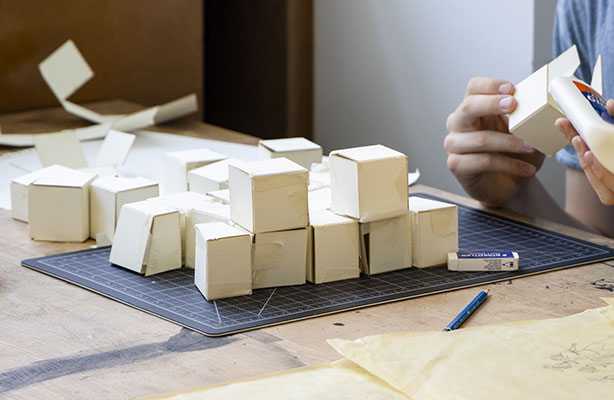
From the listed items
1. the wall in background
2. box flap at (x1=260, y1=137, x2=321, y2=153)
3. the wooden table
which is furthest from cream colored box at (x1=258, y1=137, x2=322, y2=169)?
the wall in background

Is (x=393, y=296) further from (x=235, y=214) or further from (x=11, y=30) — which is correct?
(x=11, y=30)

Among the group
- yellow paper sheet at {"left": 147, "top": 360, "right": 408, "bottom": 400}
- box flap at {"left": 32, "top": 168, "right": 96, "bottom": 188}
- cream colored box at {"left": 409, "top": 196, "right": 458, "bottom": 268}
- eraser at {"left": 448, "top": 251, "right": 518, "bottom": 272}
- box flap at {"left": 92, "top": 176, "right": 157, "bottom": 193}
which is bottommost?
yellow paper sheet at {"left": 147, "top": 360, "right": 408, "bottom": 400}

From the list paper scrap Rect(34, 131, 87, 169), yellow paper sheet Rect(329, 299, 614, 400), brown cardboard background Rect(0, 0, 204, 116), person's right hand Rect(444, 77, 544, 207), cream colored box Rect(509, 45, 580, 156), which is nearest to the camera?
yellow paper sheet Rect(329, 299, 614, 400)

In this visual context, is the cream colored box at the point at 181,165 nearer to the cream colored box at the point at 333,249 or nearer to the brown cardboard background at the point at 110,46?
the cream colored box at the point at 333,249

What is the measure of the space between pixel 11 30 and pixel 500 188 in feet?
4.16

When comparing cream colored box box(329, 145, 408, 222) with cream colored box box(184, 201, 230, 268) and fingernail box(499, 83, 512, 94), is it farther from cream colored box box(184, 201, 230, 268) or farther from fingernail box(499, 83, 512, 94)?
fingernail box(499, 83, 512, 94)

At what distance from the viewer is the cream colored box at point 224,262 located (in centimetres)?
83

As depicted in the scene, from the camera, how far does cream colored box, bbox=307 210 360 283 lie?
2.91 ft

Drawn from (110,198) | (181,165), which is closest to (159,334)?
(110,198)

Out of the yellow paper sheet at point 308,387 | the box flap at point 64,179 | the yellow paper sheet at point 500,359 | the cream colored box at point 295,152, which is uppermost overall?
the cream colored box at point 295,152

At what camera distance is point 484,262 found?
92 centimetres

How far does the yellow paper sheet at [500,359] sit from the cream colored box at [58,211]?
0.47m

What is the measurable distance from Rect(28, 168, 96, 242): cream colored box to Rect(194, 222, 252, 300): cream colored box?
0.86 ft

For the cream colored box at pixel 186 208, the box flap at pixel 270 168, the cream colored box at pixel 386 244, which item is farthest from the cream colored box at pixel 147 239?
the cream colored box at pixel 386 244
